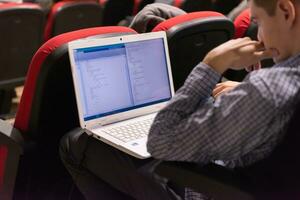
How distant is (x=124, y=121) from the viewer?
1645 mm

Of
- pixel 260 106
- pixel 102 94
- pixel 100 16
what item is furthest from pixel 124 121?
pixel 100 16

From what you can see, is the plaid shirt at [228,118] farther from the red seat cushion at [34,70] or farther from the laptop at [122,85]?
the red seat cushion at [34,70]

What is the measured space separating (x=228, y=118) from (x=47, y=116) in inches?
29.4

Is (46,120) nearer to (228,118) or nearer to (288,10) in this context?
(228,118)

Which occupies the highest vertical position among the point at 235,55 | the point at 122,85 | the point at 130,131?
the point at 235,55

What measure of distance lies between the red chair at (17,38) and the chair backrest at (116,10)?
1222 mm

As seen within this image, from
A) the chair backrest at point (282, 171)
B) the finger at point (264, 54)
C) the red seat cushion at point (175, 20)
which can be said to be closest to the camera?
the chair backrest at point (282, 171)

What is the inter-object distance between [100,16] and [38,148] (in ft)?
6.52

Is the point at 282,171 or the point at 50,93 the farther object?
the point at 50,93

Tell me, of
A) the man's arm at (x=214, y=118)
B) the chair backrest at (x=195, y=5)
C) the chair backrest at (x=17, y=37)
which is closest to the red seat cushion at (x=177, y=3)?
the chair backrest at (x=195, y=5)

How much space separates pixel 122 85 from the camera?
65.4 inches

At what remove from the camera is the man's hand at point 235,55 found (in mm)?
1264

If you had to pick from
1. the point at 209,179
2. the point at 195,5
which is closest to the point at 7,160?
the point at 209,179

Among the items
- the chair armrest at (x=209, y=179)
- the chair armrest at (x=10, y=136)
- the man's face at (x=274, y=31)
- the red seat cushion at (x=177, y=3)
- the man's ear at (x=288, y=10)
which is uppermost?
the man's ear at (x=288, y=10)
